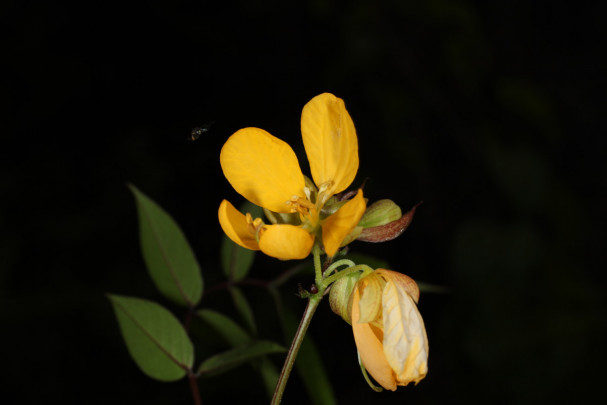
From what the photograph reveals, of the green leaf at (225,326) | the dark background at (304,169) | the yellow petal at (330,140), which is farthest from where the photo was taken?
the dark background at (304,169)

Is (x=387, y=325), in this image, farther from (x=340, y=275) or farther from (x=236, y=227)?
(x=236, y=227)

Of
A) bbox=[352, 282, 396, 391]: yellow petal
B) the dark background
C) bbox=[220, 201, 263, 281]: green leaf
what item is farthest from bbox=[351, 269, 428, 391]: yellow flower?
the dark background

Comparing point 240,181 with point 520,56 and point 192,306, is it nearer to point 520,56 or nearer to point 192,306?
point 192,306

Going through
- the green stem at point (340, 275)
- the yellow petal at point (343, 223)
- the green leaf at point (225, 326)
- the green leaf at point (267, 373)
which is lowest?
the green leaf at point (267, 373)

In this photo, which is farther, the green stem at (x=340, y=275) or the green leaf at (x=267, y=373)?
the green leaf at (x=267, y=373)

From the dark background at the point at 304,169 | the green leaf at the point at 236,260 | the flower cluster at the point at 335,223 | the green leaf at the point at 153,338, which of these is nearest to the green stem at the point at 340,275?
the flower cluster at the point at 335,223

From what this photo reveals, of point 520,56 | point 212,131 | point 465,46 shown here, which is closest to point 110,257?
point 212,131

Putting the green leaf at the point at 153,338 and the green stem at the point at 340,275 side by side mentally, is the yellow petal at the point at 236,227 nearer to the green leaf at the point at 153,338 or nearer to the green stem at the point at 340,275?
the green stem at the point at 340,275
